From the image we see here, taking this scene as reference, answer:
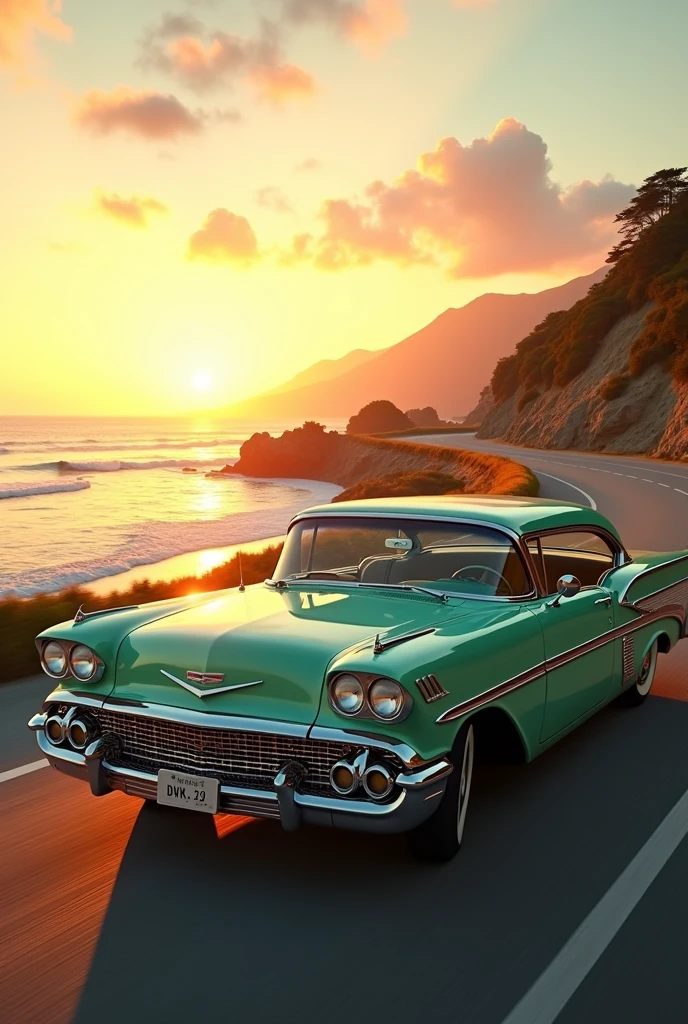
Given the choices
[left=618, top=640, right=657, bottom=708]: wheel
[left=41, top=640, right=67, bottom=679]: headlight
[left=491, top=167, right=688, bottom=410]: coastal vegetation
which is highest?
[left=491, top=167, right=688, bottom=410]: coastal vegetation

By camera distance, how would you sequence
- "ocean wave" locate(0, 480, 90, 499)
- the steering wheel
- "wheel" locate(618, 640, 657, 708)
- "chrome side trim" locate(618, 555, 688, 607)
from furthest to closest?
"ocean wave" locate(0, 480, 90, 499), "wheel" locate(618, 640, 657, 708), "chrome side trim" locate(618, 555, 688, 607), the steering wheel

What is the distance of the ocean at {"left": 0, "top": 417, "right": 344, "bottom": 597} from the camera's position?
2477 centimetres

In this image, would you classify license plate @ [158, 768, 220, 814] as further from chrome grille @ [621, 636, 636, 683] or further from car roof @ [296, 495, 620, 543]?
chrome grille @ [621, 636, 636, 683]

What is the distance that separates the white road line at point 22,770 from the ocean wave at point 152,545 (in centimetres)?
1203

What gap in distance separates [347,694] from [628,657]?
113 inches

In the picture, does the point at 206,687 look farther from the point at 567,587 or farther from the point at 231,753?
the point at 567,587

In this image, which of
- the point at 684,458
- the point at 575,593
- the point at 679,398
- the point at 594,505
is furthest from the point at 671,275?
the point at 575,593

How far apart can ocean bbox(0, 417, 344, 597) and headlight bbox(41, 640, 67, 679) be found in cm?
1290

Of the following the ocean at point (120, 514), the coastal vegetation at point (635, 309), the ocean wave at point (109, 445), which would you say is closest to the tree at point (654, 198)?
the coastal vegetation at point (635, 309)

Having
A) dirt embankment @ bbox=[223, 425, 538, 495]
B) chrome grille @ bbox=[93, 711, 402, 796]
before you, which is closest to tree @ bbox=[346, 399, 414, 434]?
dirt embankment @ bbox=[223, 425, 538, 495]

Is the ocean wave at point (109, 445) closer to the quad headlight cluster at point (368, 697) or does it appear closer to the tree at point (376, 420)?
the tree at point (376, 420)

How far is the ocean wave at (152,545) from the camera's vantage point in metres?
21.9

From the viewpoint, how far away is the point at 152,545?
94.0ft

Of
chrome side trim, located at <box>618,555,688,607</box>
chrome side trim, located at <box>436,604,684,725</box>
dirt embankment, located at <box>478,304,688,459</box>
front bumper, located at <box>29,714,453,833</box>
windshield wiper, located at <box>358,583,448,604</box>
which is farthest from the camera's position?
dirt embankment, located at <box>478,304,688,459</box>
